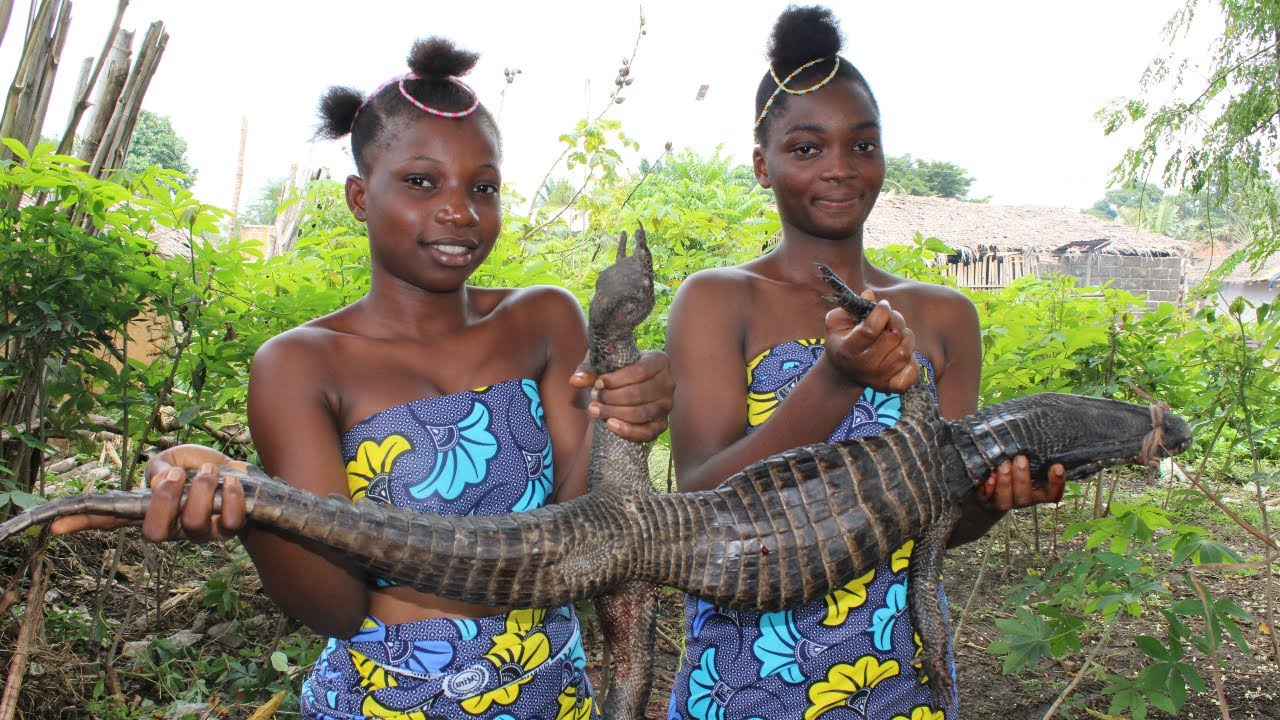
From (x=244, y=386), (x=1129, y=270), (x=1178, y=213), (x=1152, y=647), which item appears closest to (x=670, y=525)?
(x=1152, y=647)

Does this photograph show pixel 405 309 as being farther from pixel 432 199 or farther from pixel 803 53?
pixel 803 53

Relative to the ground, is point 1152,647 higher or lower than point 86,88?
lower

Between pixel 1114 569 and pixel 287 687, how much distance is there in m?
3.02

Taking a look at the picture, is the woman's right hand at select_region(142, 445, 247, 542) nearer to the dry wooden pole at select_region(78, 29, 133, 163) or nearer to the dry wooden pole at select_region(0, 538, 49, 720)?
the dry wooden pole at select_region(0, 538, 49, 720)

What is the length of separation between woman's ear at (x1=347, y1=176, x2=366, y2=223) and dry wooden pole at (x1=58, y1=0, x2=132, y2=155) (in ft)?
9.07

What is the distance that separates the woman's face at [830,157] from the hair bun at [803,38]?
0.12 metres

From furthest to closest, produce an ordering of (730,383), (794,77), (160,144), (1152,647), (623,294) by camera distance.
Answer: (160,144), (1152,647), (794,77), (730,383), (623,294)

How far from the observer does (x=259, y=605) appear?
430 centimetres

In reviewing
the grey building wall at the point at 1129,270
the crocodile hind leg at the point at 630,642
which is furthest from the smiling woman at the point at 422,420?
the grey building wall at the point at 1129,270

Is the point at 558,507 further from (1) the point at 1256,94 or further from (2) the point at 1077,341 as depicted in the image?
(1) the point at 1256,94

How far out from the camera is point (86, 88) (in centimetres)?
407

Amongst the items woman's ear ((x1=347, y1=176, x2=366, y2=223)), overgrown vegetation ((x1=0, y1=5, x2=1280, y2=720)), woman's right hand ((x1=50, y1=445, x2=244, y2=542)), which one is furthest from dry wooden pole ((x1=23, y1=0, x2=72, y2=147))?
woman's right hand ((x1=50, y1=445, x2=244, y2=542))

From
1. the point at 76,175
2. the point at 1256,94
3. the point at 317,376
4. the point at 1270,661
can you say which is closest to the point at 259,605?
the point at 76,175

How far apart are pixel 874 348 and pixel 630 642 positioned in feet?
2.47
